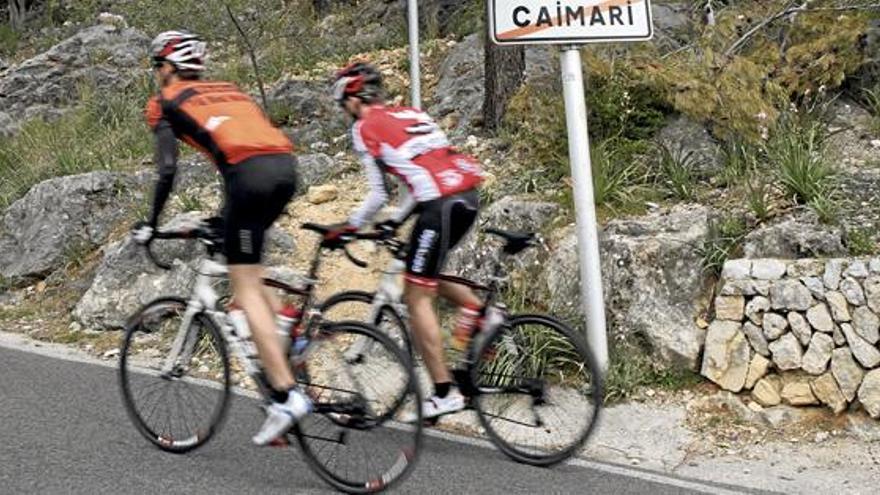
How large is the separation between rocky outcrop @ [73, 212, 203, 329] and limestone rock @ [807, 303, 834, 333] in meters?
4.80

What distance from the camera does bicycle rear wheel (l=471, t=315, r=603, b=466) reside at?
5621mm

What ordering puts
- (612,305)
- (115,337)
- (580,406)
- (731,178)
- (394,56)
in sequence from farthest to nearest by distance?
(394,56) < (115,337) < (731,178) < (612,305) < (580,406)

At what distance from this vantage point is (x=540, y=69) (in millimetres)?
10109

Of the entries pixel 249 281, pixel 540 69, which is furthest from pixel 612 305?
pixel 540 69

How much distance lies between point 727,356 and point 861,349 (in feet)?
2.58

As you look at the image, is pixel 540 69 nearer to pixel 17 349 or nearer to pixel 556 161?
pixel 556 161

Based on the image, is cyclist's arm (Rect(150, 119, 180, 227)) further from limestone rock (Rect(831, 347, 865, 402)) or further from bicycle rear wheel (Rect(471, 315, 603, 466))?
limestone rock (Rect(831, 347, 865, 402))

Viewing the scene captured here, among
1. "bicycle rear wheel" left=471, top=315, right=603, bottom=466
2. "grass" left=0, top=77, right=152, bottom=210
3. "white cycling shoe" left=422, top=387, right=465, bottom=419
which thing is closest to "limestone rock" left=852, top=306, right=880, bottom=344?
"bicycle rear wheel" left=471, top=315, right=603, bottom=466

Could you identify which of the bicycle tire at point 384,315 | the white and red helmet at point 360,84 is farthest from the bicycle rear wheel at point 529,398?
the white and red helmet at point 360,84

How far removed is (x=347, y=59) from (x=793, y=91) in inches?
246

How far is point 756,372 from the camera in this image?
261 inches

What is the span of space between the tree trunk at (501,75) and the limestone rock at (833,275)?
13.4 feet

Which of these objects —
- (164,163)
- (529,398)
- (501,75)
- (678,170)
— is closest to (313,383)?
(529,398)

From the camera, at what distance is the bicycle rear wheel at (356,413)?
17.3ft
